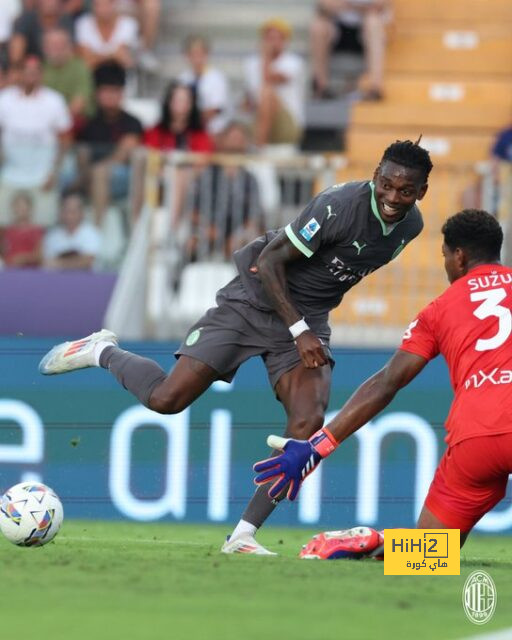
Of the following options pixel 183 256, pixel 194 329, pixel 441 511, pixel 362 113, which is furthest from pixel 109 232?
pixel 441 511

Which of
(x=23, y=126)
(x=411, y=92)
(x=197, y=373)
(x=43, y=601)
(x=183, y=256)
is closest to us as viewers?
(x=43, y=601)

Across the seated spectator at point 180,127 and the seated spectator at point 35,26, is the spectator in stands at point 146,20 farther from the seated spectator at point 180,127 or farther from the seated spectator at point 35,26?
the seated spectator at point 180,127

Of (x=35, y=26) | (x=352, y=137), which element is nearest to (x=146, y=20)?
(x=35, y=26)

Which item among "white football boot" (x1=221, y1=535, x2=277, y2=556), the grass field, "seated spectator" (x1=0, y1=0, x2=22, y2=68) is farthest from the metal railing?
the grass field

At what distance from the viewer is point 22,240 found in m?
13.6

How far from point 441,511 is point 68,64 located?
962 cm

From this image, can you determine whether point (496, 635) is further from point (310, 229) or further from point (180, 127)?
point (180, 127)

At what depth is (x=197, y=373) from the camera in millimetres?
8398

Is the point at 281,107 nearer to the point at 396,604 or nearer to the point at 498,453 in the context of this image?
the point at 498,453

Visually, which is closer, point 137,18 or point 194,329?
point 194,329

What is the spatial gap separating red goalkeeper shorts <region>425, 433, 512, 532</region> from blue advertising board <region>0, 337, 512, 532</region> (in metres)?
3.39

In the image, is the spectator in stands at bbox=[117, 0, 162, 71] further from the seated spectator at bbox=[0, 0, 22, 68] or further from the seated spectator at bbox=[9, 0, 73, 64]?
the seated spectator at bbox=[0, 0, 22, 68]

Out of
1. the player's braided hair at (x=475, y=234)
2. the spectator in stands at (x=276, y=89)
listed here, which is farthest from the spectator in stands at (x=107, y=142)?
the player's braided hair at (x=475, y=234)

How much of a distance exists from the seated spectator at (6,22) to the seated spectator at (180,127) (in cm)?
216
